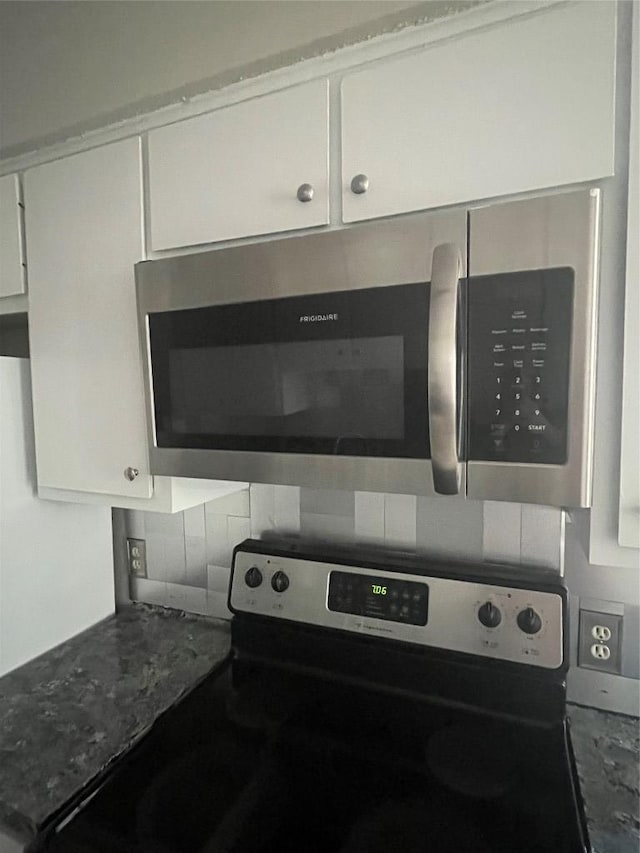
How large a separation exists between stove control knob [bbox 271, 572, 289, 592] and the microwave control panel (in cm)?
62

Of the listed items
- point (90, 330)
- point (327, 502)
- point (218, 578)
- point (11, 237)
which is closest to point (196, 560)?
point (218, 578)

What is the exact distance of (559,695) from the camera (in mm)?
981

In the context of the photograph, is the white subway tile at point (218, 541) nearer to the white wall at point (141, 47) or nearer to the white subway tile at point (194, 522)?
the white subway tile at point (194, 522)

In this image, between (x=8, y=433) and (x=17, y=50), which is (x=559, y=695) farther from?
(x=17, y=50)

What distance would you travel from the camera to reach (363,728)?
988 millimetres

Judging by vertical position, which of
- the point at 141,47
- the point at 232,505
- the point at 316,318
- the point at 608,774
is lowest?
the point at 608,774

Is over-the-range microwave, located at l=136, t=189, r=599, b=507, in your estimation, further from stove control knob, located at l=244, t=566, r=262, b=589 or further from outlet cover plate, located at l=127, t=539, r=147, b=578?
outlet cover plate, located at l=127, t=539, r=147, b=578

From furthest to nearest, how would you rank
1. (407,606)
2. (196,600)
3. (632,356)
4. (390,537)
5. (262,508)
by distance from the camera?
(196,600), (262,508), (390,537), (407,606), (632,356)

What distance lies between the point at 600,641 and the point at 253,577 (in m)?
0.74

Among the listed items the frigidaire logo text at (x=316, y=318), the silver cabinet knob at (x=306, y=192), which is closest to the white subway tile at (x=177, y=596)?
the frigidaire logo text at (x=316, y=318)

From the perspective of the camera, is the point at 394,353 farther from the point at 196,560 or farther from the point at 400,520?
the point at 196,560

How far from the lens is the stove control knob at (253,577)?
123 cm

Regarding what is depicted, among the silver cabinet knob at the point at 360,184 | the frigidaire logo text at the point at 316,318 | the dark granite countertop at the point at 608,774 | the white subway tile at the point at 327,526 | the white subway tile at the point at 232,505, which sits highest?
the silver cabinet knob at the point at 360,184

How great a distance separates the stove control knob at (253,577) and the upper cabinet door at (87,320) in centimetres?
32
